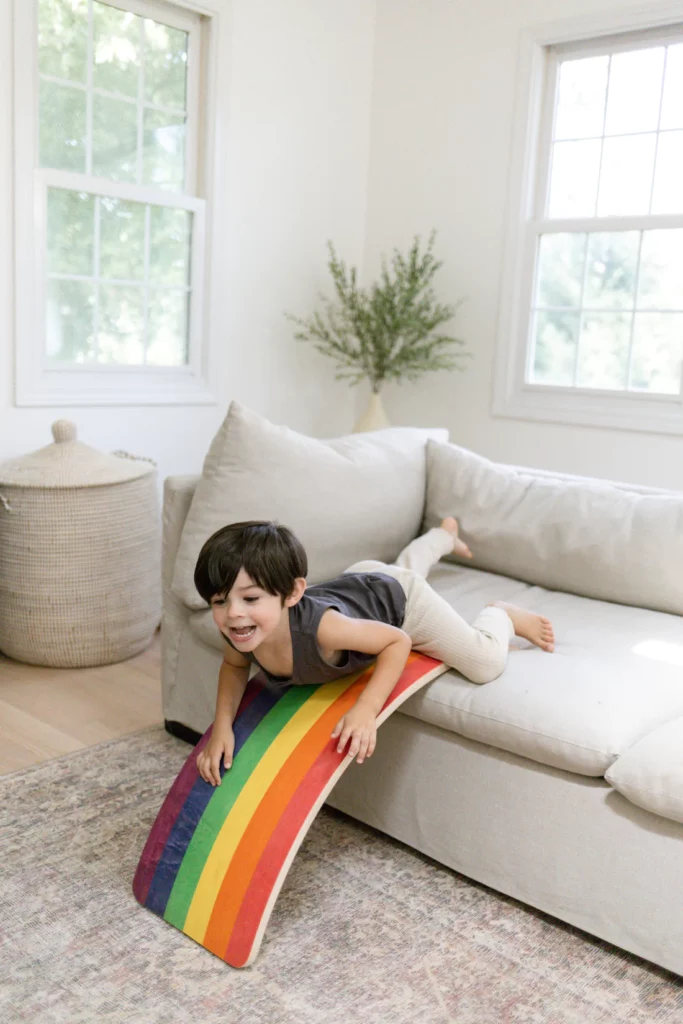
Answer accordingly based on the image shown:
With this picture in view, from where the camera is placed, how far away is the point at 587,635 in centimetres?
227

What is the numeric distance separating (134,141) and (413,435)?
1762 millimetres

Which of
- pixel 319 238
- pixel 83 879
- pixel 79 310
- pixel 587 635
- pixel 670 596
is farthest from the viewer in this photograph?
pixel 319 238

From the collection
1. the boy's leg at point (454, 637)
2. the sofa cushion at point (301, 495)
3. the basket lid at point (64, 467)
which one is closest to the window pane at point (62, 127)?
the basket lid at point (64, 467)

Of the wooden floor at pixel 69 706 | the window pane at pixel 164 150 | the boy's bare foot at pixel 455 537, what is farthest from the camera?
the window pane at pixel 164 150

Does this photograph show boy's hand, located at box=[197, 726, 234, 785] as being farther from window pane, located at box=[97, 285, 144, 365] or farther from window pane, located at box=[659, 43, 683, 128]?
window pane, located at box=[659, 43, 683, 128]

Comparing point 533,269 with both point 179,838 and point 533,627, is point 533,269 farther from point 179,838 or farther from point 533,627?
point 179,838

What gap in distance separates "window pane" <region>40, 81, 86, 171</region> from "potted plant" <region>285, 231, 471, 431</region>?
1231 millimetres

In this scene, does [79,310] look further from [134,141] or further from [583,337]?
[583,337]

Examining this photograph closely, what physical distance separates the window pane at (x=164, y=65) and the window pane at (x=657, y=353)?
2.10m

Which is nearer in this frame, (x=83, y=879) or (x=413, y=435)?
(x=83, y=879)

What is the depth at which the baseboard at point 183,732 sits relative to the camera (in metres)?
2.57

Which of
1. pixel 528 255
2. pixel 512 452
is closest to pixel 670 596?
pixel 512 452

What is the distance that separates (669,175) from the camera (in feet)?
12.7

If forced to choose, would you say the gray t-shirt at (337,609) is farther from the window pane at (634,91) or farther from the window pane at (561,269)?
the window pane at (634,91)
